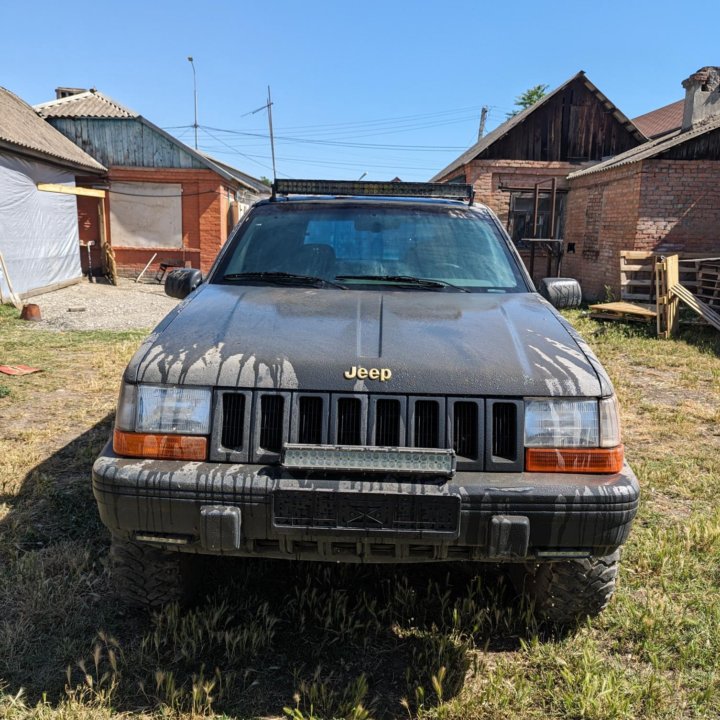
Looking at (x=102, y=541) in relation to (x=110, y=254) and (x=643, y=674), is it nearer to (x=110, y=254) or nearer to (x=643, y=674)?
(x=643, y=674)

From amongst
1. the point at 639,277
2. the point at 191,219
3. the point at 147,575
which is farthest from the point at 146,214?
the point at 147,575

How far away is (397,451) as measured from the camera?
203cm

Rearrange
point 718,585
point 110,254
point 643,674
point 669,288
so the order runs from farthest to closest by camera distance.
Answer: point 110,254
point 669,288
point 718,585
point 643,674

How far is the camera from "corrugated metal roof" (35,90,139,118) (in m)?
18.9

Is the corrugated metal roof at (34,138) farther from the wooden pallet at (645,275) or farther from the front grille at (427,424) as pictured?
the front grille at (427,424)

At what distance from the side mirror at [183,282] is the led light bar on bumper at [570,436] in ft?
7.46

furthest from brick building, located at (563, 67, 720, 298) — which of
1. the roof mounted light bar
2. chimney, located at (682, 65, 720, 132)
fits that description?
the roof mounted light bar

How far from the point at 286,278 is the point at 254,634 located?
1.66 m

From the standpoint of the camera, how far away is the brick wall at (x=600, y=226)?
13391mm

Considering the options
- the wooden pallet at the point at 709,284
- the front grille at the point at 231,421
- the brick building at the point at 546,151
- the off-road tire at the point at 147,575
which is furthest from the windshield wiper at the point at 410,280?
the brick building at the point at 546,151

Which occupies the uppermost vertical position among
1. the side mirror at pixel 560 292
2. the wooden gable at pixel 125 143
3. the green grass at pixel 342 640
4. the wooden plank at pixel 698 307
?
the wooden gable at pixel 125 143

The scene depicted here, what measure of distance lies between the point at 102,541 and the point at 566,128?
18692mm

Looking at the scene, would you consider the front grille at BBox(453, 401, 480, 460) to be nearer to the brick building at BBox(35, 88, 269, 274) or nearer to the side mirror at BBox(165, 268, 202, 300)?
the side mirror at BBox(165, 268, 202, 300)

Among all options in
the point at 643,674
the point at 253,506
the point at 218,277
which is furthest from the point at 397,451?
the point at 218,277
